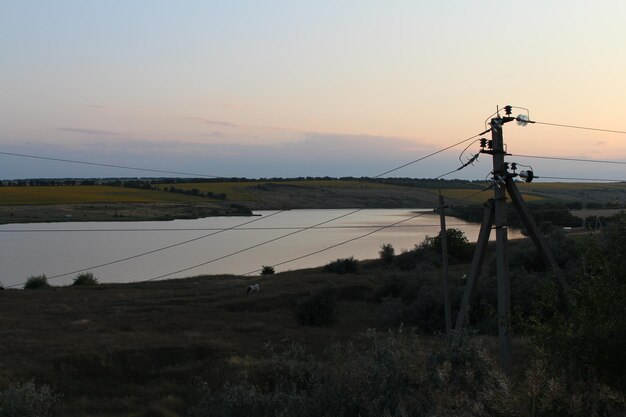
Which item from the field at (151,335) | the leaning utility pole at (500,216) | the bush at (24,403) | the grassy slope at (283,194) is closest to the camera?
the bush at (24,403)

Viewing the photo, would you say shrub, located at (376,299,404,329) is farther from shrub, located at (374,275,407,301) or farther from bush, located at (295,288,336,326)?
shrub, located at (374,275,407,301)

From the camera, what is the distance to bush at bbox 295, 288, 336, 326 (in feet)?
75.9

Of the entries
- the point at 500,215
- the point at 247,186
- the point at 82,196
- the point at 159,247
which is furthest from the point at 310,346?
the point at 247,186

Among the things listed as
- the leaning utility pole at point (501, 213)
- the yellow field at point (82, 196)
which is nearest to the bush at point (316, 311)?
the leaning utility pole at point (501, 213)

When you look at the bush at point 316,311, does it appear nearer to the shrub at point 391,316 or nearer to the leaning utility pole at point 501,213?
the shrub at point 391,316

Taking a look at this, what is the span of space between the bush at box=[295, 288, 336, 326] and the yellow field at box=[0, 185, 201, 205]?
7378 centimetres

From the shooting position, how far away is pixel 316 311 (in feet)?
76.8

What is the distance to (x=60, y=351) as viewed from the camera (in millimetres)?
16188

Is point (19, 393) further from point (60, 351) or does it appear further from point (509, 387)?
point (509, 387)

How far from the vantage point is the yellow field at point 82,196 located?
92.2 m

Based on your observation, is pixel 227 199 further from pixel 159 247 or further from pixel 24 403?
pixel 24 403

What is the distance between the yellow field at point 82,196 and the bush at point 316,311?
73.8 meters

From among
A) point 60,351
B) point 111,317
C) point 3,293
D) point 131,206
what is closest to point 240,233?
point 131,206

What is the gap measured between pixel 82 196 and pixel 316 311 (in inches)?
3331
